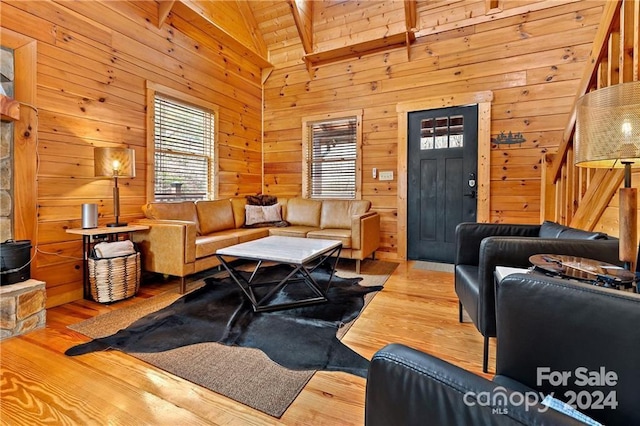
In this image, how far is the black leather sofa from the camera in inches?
Answer: 20.9

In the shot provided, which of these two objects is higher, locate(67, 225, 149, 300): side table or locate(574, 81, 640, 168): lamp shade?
locate(574, 81, 640, 168): lamp shade

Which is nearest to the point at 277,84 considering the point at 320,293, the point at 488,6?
the point at 488,6

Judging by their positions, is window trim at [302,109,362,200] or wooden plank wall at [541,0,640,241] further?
window trim at [302,109,362,200]

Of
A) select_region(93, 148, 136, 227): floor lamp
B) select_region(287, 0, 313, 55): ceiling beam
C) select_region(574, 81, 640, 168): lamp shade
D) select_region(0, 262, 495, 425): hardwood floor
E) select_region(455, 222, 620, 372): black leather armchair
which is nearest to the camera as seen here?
select_region(574, 81, 640, 168): lamp shade

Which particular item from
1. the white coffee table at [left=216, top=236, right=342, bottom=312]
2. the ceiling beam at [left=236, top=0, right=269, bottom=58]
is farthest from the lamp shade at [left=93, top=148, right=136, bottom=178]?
the ceiling beam at [left=236, top=0, right=269, bottom=58]

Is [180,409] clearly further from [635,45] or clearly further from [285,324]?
[635,45]

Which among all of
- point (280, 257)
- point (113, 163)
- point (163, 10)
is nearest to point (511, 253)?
point (280, 257)

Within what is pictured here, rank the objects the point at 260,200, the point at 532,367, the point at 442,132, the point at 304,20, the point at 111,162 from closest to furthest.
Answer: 1. the point at 532,367
2. the point at 111,162
3. the point at 442,132
4. the point at 304,20
5. the point at 260,200

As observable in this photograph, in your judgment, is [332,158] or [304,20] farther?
[332,158]

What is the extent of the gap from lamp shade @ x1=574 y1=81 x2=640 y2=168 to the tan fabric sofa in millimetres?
2551

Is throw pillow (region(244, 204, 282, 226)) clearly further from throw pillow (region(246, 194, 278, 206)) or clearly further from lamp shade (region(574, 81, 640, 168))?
lamp shade (region(574, 81, 640, 168))

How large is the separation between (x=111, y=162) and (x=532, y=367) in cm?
329

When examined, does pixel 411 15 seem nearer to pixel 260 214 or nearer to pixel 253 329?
pixel 260 214

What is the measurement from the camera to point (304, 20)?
4516 mm
